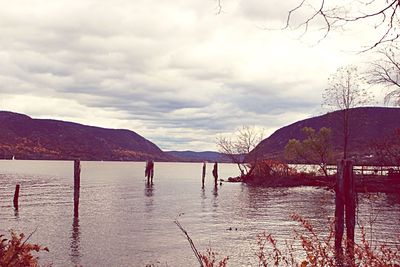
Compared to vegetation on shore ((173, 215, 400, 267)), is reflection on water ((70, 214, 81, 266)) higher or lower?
lower

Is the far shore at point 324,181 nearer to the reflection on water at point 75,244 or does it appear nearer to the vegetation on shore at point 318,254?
the reflection on water at point 75,244

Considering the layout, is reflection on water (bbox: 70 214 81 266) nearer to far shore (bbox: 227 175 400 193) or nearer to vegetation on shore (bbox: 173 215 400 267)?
vegetation on shore (bbox: 173 215 400 267)

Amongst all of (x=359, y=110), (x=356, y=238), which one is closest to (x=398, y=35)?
(x=356, y=238)

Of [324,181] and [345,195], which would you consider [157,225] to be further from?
[324,181]

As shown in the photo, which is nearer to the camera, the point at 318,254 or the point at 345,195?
the point at 318,254

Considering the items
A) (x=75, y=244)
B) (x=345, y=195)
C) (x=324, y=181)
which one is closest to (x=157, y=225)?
(x=75, y=244)

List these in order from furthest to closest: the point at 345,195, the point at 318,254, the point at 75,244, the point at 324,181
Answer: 1. the point at 324,181
2. the point at 75,244
3. the point at 345,195
4. the point at 318,254

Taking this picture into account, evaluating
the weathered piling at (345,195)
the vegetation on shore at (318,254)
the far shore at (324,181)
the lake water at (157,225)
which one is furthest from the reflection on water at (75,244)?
the far shore at (324,181)

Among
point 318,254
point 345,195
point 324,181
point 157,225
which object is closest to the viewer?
point 318,254

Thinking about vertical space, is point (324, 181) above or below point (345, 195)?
below

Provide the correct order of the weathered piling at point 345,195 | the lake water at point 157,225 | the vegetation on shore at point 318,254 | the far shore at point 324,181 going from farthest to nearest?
the far shore at point 324,181 → the lake water at point 157,225 → the weathered piling at point 345,195 → the vegetation on shore at point 318,254

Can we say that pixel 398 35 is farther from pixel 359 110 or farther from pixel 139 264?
pixel 359 110

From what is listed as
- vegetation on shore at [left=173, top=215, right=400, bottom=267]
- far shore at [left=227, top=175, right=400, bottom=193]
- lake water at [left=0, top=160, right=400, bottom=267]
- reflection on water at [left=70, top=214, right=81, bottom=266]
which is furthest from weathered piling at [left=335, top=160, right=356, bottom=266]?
far shore at [left=227, top=175, right=400, bottom=193]

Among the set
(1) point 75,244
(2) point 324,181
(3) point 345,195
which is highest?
(3) point 345,195
